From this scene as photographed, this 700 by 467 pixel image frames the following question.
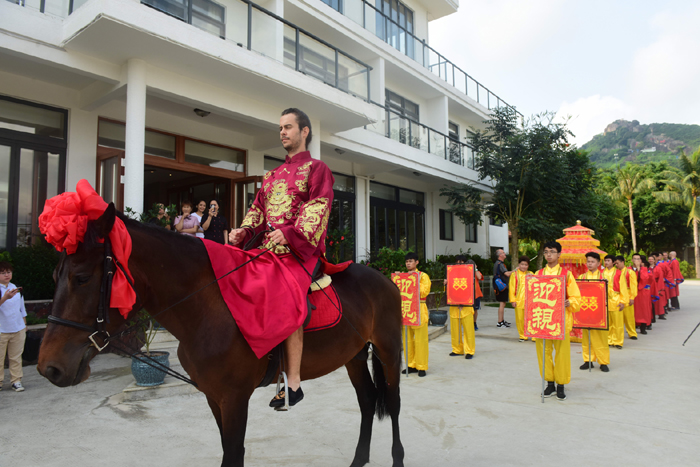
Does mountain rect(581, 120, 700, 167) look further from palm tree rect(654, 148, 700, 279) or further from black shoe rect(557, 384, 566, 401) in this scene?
black shoe rect(557, 384, 566, 401)

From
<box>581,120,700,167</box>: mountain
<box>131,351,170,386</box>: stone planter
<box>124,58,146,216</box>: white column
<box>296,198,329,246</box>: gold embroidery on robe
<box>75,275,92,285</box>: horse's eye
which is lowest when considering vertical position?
<box>131,351,170,386</box>: stone planter

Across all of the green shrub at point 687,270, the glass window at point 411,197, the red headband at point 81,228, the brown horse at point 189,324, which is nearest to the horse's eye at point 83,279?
the brown horse at point 189,324

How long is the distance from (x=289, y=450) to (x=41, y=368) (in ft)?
7.80

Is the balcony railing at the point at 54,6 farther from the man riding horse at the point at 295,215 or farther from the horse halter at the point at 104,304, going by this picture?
the horse halter at the point at 104,304

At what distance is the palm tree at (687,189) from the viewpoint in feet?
125

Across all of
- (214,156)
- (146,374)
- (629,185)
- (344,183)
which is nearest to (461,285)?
(146,374)

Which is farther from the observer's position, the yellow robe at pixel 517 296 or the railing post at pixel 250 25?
the yellow robe at pixel 517 296

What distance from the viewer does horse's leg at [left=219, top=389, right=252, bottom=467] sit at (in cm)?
229

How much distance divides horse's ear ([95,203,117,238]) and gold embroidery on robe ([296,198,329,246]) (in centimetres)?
100

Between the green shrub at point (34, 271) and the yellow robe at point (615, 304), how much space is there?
951 cm

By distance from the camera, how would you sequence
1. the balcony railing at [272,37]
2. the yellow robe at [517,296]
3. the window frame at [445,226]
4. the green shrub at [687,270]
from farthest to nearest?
the green shrub at [687,270], the window frame at [445,226], the yellow robe at [517,296], the balcony railing at [272,37]

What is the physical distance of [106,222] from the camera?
1.98m

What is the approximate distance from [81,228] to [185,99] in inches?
277

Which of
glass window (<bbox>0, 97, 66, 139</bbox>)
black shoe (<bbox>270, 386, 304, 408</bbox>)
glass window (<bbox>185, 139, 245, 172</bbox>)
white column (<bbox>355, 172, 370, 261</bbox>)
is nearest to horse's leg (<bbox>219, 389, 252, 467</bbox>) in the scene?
black shoe (<bbox>270, 386, 304, 408</bbox>)
